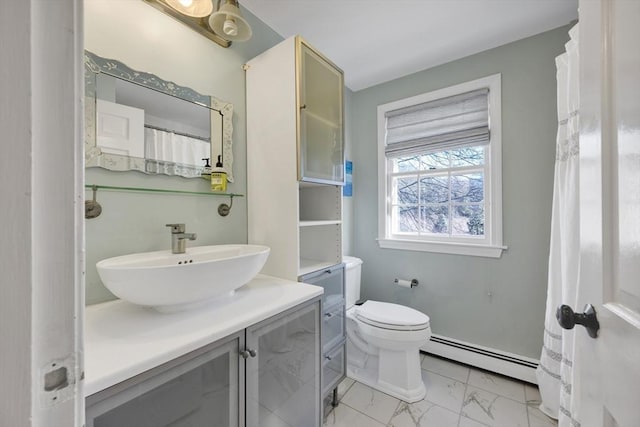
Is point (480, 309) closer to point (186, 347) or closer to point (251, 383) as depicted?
point (251, 383)

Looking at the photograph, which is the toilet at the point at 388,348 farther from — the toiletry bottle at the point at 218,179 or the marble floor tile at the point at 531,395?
the toiletry bottle at the point at 218,179

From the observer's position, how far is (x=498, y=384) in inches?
69.3

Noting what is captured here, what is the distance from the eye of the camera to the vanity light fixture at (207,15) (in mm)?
1178

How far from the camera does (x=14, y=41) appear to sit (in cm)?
28

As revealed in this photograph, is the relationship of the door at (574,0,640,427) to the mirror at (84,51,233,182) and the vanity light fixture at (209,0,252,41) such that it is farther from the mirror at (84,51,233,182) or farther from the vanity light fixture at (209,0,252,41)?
the mirror at (84,51,233,182)

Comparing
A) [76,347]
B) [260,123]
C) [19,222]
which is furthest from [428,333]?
[19,222]

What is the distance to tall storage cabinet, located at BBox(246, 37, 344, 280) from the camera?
134 cm

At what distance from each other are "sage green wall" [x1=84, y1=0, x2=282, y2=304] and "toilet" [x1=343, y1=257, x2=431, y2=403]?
102 centimetres

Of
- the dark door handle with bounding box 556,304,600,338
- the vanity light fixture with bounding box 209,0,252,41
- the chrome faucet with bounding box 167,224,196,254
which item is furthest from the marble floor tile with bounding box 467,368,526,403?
the vanity light fixture with bounding box 209,0,252,41

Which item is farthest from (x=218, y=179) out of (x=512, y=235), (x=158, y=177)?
(x=512, y=235)

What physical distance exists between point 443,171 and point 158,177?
2.03 m

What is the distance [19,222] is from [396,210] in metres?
2.38

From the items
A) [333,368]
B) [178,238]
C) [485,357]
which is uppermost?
[178,238]

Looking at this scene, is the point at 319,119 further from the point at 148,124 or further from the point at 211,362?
the point at 211,362
